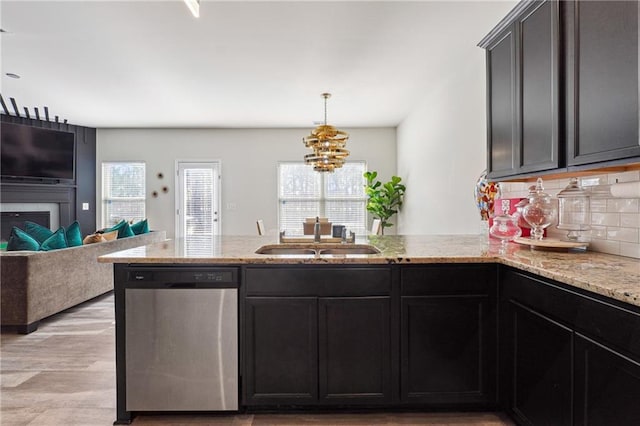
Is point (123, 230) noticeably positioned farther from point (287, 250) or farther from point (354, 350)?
point (354, 350)

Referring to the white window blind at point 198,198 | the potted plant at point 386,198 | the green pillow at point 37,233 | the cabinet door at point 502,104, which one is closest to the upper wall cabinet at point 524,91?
the cabinet door at point 502,104

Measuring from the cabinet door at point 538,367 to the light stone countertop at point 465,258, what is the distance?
8.9 inches

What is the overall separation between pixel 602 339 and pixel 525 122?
1.23m

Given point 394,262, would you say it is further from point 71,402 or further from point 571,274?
point 71,402

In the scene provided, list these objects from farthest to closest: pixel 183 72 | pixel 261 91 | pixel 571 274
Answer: pixel 261 91 < pixel 183 72 < pixel 571 274

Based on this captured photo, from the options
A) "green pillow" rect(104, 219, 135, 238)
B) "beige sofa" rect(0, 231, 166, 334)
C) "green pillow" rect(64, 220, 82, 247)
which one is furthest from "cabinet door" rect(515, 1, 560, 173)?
"green pillow" rect(104, 219, 135, 238)

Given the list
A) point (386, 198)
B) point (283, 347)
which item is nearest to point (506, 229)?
→ point (283, 347)

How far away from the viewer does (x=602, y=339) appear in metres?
1.24

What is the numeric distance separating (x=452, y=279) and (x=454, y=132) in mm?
2632

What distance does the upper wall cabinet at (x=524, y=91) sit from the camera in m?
1.80

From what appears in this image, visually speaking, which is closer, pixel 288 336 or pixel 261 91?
pixel 288 336

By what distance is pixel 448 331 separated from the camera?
192cm

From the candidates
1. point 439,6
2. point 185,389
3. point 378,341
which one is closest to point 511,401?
point 378,341

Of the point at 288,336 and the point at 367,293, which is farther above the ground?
the point at 367,293
